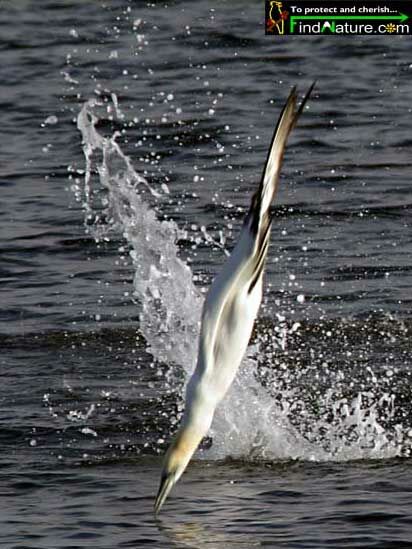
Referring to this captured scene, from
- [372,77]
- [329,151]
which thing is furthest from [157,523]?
[372,77]

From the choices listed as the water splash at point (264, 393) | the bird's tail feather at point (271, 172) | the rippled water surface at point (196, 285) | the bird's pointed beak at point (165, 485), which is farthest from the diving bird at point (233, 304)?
the water splash at point (264, 393)

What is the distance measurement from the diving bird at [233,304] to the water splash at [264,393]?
69.1 inches

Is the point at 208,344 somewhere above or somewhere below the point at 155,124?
above

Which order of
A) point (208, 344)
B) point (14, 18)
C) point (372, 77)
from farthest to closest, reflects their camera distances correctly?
1. point (14, 18)
2. point (372, 77)
3. point (208, 344)

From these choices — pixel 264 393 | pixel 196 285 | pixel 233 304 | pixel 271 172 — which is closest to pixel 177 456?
pixel 233 304

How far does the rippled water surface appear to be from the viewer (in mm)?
6414

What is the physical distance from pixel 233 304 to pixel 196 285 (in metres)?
4.83

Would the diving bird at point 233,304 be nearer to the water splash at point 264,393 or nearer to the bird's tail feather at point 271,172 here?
the bird's tail feather at point 271,172

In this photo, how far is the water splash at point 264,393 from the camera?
282 inches

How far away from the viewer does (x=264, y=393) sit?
770 centimetres

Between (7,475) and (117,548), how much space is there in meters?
1.15

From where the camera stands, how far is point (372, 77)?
1580cm

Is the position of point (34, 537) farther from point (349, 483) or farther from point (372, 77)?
point (372, 77)

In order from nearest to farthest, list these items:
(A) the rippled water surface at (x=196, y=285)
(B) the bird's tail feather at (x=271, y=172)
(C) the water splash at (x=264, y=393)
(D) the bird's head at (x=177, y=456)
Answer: (B) the bird's tail feather at (x=271, y=172) < (D) the bird's head at (x=177, y=456) < (A) the rippled water surface at (x=196, y=285) < (C) the water splash at (x=264, y=393)
